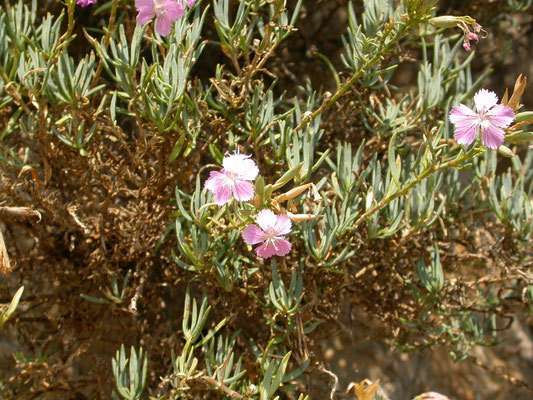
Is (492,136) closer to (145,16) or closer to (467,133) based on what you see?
(467,133)

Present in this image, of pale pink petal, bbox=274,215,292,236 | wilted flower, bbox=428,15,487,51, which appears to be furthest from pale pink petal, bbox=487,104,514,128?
pale pink petal, bbox=274,215,292,236

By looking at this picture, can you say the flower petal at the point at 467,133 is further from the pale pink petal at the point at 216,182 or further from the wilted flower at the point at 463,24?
the pale pink petal at the point at 216,182

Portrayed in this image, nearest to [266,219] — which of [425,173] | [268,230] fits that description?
[268,230]

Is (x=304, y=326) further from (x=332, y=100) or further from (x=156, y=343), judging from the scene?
(x=332, y=100)

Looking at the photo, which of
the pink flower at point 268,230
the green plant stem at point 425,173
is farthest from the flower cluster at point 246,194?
the green plant stem at point 425,173

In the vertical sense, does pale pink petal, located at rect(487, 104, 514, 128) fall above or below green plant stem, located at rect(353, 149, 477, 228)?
above

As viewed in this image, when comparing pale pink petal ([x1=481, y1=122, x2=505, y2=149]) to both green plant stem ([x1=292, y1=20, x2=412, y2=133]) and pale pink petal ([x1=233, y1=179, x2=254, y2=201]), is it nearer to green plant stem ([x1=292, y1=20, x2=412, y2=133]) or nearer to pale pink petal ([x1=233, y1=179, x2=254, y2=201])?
green plant stem ([x1=292, y1=20, x2=412, y2=133])

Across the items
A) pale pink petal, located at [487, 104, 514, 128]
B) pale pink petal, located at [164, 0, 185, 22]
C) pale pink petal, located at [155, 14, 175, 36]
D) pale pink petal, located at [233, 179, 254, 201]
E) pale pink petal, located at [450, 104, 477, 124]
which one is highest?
pale pink petal, located at [164, 0, 185, 22]
